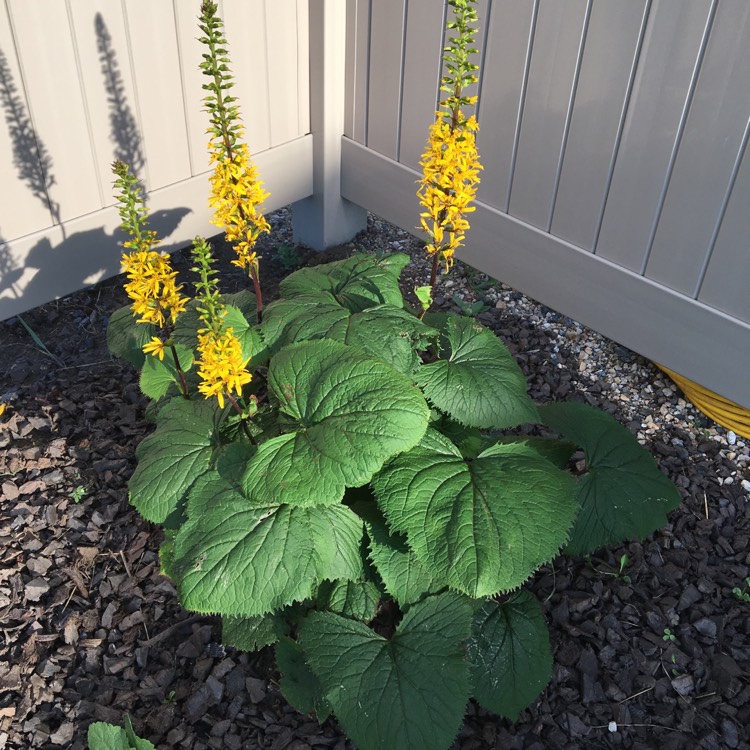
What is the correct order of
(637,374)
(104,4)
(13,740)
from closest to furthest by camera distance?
(13,740)
(104,4)
(637,374)

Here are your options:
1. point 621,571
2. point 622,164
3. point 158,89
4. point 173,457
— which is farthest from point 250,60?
point 621,571

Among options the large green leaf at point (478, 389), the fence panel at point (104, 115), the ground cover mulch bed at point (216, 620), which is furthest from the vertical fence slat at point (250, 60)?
the large green leaf at point (478, 389)

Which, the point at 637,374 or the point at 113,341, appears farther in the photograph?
the point at 637,374

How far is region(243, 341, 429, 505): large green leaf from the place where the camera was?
1715 millimetres

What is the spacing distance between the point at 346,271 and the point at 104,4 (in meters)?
1.24

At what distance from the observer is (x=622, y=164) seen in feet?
8.75

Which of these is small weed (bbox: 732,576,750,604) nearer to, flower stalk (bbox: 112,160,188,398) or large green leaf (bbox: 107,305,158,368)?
flower stalk (bbox: 112,160,188,398)

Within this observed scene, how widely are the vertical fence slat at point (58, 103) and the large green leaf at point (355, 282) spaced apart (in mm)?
1015

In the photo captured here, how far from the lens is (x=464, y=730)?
78.2 inches

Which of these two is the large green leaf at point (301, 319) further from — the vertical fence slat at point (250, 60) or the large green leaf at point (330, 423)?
the vertical fence slat at point (250, 60)

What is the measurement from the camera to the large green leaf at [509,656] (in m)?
1.90

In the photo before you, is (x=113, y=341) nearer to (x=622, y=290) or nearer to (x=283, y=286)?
(x=283, y=286)

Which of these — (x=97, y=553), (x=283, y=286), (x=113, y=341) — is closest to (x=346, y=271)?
(x=283, y=286)

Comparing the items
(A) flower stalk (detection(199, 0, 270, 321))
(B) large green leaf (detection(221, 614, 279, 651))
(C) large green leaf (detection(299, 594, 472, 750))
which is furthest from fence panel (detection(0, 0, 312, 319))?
(C) large green leaf (detection(299, 594, 472, 750))
